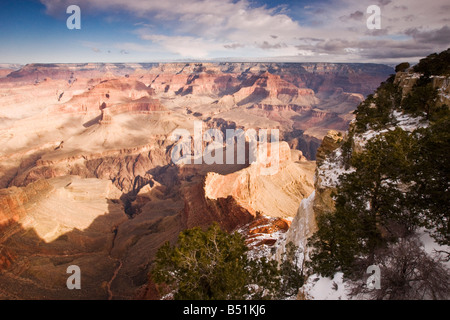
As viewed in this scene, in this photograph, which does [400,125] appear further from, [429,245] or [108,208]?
[108,208]

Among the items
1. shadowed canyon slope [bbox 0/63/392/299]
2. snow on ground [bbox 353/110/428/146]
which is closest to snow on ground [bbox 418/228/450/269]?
snow on ground [bbox 353/110/428/146]

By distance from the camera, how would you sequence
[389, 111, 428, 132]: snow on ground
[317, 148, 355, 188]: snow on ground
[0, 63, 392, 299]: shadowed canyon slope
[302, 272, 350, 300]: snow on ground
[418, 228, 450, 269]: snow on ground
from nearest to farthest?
1. [418, 228, 450, 269]: snow on ground
2. [302, 272, 350, 300]: snow on ground
3. [317, 148, 355, 188]: snow on ground
4. [389, 111, 428, 132]: snow on ground
5. [0, 63, 392, 299]: shadowed canyon slope

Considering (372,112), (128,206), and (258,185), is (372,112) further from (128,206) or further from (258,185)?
(128,206)

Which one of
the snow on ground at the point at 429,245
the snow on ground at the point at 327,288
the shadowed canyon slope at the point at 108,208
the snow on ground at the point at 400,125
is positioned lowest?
the shadowed canyon slope at the point at 108,208

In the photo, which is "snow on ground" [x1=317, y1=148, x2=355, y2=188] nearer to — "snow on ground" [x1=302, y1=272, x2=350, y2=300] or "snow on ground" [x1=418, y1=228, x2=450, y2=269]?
"snow on ground" [x1=418, y1=228, x2=450, y2=269]

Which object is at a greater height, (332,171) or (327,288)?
(332,171)

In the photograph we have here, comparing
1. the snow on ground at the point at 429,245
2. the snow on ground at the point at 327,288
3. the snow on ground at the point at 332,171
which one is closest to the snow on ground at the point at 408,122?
the snow on ground at the point at 332,171

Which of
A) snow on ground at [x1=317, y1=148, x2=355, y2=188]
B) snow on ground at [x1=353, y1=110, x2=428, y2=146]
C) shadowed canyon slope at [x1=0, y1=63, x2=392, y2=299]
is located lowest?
shadowed canyon slope at [x1=0, y1=63, x2=392, y2=299]

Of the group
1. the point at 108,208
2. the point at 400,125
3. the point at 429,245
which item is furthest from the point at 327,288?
the point at 108,208

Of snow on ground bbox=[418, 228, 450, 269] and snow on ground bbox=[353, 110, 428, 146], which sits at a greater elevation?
snow on ground bbox=[353, 110, 428, 146]

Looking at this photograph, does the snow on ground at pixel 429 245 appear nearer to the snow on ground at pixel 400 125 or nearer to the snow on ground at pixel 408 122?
the snow on ground at pixel 400 125

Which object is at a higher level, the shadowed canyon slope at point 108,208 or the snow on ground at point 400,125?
the snow on ground at point 400,125
